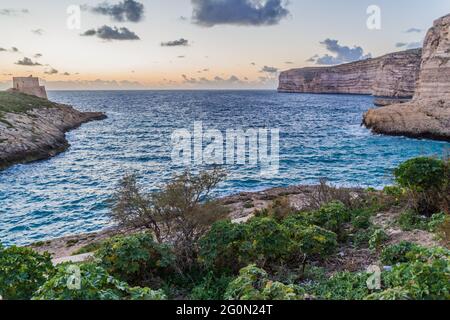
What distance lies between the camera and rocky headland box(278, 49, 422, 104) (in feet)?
363

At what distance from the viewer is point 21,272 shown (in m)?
6.04

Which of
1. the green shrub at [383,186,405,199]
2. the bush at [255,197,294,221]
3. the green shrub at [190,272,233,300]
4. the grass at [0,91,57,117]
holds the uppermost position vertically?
the grass at [0,91,57,117]

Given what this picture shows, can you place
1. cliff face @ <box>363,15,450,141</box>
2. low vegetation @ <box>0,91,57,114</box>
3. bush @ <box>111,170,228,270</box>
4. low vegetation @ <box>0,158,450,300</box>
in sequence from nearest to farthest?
low vegetation @ <box>0,158,450,300</box> < bush @ <box>111,170,228,270</box> < cliff face @ <box>363,15,450,141</box> < low vegetation @ <box>0,91,57,114</box>

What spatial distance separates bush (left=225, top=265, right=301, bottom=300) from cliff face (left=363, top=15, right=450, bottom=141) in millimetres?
43010

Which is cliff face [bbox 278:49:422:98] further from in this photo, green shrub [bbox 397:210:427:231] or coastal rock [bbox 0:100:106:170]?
green shrub [bbox 397:210:427:231]

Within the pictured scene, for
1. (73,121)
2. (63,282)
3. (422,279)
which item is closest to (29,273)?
(63,282)

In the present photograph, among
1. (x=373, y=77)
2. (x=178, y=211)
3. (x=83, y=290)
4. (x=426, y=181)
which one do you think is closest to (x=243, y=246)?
(x=178, y=211)

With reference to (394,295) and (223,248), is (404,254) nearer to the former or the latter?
(394,295)

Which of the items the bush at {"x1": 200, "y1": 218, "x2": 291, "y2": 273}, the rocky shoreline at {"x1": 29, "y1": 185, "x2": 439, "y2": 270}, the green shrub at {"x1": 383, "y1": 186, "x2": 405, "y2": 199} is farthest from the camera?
the green shrub at {"x1": 383, "y1": 186, "x2": 405, "y2": 199}

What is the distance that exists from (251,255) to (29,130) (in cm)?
4080

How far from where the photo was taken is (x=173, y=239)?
10625 millimetres

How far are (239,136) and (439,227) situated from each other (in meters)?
44.0

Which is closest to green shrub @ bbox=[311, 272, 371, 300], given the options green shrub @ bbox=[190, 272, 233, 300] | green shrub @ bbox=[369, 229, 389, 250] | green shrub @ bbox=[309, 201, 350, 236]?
green shrub @ bbox=[190, 272, 233, 300]
